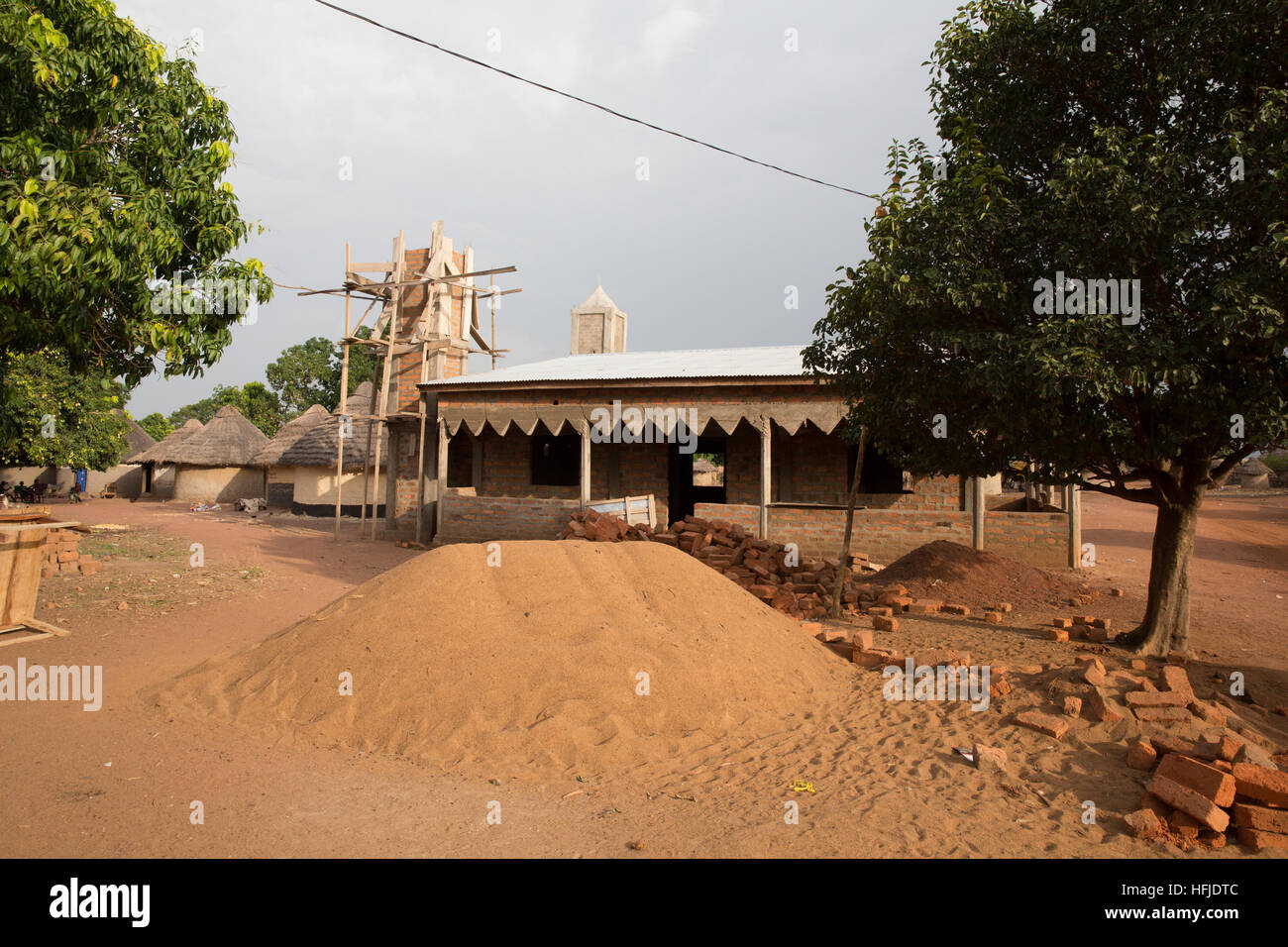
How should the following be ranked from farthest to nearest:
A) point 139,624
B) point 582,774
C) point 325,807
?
point 139,624, point 582,774, point 325,807

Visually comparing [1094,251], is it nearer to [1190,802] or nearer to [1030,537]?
[1190,802]

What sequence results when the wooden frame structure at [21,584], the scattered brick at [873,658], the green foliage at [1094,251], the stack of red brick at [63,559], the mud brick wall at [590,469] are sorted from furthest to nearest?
the mud brick wall at [590,469], the stack of red brick at [63,559], the wooden frame structure at [21,584], the scattered brick at [873,658], the green foliage at [1094,251]

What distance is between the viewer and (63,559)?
1073cm

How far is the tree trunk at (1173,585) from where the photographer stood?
23.1ft

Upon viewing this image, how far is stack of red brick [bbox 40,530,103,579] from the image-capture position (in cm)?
1055

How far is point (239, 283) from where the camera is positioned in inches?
289

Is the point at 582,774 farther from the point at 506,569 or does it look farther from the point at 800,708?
the point at 506,569

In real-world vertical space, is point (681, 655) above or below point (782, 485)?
below

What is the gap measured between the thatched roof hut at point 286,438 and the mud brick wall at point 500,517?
1336 centimetres

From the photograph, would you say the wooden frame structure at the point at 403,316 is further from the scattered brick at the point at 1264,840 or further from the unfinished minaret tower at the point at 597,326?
the scattered brick at the point at 1264,840

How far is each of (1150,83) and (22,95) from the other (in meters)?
9.36

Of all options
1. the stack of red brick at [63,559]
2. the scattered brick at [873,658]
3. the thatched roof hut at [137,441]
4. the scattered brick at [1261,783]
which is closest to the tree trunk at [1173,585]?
the scattered brick at [873,658]

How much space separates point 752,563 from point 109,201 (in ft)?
27.1
